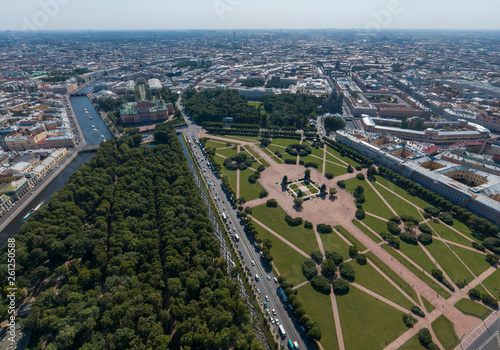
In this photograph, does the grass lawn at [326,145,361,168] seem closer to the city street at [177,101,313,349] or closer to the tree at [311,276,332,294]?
the city street at [177,101,313,349]

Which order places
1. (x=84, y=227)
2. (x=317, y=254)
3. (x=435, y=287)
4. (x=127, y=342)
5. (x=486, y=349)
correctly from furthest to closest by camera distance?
(x=84, y=227)
(x=317, y=254)
(x=435, y=287)
(x=486, y=349)
(x=127, y=342)

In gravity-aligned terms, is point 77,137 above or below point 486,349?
above

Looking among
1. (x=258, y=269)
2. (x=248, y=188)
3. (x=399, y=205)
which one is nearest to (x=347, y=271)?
(x=258, y=269)

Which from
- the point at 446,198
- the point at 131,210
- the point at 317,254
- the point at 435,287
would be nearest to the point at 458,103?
the point at 446,198

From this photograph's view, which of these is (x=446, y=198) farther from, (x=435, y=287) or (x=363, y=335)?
(x=363, y=335)

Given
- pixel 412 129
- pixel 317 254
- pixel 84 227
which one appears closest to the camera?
pixel 317 254

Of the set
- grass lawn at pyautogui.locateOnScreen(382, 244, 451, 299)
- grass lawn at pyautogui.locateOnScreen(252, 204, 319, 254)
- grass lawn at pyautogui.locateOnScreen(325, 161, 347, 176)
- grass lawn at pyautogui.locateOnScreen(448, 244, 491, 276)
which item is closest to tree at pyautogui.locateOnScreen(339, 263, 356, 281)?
grass lawn at pyautogui.locateOnScreen(252, 204, 319, 254)
